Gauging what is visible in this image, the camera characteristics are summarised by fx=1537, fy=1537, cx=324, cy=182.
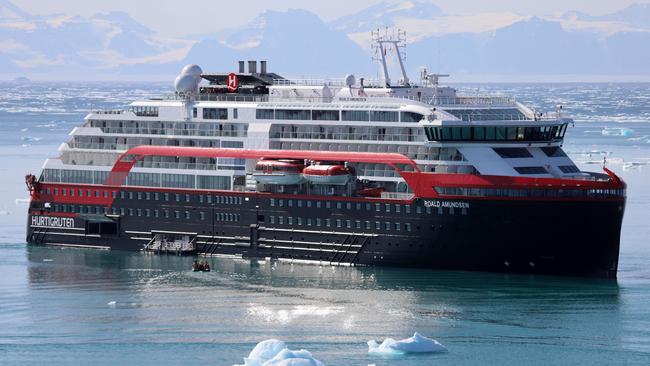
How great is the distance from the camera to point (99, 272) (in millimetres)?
59094

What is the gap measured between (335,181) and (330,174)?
372 millimetres

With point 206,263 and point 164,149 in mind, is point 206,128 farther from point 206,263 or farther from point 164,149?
point 206,263

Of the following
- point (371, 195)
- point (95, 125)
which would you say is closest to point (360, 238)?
point (371, 195)

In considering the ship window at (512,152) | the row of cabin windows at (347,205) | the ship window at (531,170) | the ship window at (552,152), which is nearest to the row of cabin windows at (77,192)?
the row of cabin windows at (347,205)

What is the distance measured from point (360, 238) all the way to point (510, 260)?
5826 millimetres

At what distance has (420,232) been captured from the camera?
2210 inches

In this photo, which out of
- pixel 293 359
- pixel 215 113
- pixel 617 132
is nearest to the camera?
pixel 293 359

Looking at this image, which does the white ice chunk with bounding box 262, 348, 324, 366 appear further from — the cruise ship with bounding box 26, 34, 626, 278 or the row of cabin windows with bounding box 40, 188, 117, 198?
the row of cabin windows with bounding box 40, 188, 117, 198

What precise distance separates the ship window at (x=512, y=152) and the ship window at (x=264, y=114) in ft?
32.0

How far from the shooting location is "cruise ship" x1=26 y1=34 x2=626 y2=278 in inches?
2160

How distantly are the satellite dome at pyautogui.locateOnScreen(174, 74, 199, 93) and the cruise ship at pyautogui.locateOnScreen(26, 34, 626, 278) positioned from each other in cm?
6

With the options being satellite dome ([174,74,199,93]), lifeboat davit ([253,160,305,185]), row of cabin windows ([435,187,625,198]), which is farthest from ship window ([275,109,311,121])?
row of cabin windows ([435,187,625,198])

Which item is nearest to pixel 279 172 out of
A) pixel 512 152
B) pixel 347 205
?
pixel 347 205

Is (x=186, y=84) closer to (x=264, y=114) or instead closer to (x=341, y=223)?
(x=264, y=114)
